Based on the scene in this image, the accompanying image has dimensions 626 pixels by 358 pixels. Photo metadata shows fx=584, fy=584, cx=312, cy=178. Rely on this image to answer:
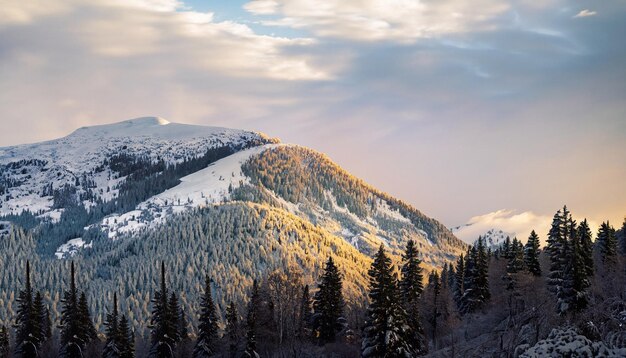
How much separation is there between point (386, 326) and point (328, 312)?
27.4m

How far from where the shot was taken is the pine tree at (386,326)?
61.2 meters

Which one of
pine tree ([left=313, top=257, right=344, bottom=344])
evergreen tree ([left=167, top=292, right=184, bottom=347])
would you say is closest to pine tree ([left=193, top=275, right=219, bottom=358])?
evergreen tree ([left=167, top=292, right=184, bottom=347])

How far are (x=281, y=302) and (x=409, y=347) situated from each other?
3148 centimetres

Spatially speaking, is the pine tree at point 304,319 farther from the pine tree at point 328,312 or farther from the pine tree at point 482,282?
the pine tree at point 482,282

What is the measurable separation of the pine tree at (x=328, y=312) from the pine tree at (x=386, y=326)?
954 inches

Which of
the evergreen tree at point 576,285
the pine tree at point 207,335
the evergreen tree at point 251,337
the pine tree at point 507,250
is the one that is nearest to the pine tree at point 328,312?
the evergreen tree at point 251,337

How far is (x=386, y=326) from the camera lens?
204 ft

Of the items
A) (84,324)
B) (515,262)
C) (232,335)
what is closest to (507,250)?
(515,262)

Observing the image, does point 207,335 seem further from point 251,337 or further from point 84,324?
point 84,324

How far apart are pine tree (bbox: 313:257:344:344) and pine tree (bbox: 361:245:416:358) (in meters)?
24.2

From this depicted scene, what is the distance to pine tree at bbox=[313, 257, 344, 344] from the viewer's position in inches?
3455

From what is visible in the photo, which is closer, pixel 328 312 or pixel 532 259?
pixel 328 312

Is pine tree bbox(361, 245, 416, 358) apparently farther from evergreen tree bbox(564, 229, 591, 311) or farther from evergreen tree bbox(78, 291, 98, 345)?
evergreen tree bbox(78, 291, 98, 345)

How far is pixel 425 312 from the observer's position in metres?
93.8
